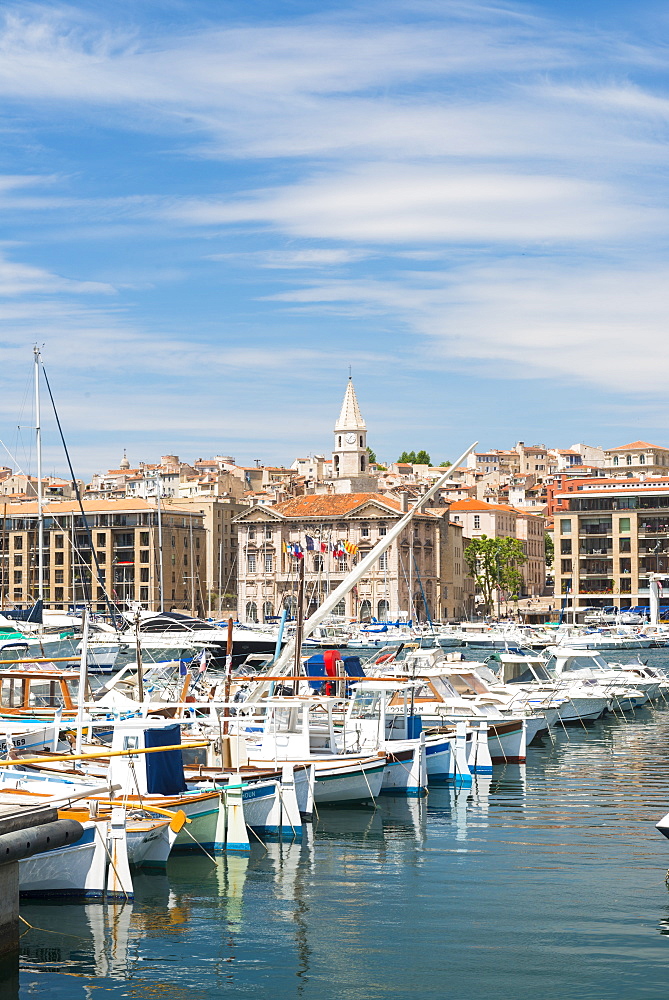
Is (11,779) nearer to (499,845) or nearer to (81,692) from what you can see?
(81,692)

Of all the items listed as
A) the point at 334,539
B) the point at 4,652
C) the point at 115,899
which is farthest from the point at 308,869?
the point at 334,539

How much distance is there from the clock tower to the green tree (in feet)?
57.2

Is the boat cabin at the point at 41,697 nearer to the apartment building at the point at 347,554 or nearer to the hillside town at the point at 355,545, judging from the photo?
the hillside town at the point at 355,545

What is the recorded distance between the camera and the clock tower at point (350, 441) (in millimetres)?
164875

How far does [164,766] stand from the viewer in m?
20.3

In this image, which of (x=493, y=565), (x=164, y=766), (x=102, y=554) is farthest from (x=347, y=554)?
(x=164, y=766)

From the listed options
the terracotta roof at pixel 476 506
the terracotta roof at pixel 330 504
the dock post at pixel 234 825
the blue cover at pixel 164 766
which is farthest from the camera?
the terracotta roof at pixel 476 506

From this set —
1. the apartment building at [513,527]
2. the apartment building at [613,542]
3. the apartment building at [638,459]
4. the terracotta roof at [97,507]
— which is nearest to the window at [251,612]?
the terracotta roof at [97,507]

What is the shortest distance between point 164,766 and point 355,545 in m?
99.5

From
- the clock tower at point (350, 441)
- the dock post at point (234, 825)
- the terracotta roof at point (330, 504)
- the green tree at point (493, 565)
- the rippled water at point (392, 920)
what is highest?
the clock tower at point (350, 441)

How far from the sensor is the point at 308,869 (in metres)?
20.7

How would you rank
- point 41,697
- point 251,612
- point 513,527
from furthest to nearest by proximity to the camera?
point 513,527
point 251,612
point 41,697

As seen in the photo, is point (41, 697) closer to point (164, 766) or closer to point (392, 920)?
point (164, 766)

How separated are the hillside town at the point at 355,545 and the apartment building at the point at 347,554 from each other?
167mm
